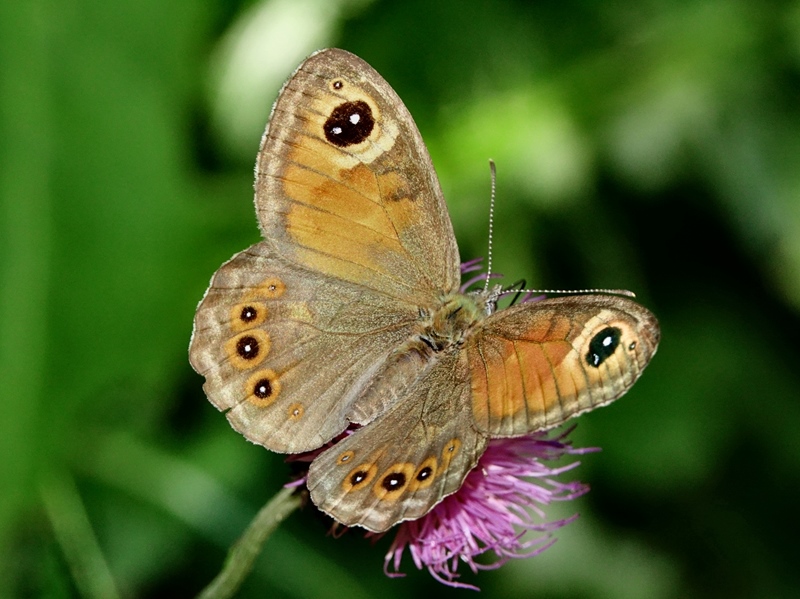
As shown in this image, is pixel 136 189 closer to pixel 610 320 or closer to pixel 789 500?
pixel 610 320

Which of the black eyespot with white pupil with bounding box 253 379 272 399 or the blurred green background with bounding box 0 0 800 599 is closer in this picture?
the black eyespot with white pupil with bounding box 253 379 272 399

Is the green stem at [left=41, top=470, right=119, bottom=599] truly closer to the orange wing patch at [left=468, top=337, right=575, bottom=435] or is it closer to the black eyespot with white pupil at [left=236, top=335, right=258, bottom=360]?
the black eyespot with white pupil at [left=236, top=335, right=258, bottom=360]

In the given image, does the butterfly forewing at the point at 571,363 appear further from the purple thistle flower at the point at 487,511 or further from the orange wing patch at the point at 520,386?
the purple thistle flower at the point at 487,511

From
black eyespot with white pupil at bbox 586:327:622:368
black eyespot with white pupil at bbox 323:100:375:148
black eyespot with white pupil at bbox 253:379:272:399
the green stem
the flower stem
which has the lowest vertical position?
the green stem

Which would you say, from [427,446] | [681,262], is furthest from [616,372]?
[681,262]

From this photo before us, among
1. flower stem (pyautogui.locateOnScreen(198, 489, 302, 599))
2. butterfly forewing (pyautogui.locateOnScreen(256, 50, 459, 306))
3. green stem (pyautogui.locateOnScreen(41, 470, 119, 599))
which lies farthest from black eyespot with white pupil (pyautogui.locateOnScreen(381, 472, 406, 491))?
green stem (pyautogui.locateOnScreen(41, 470, 119, 599))

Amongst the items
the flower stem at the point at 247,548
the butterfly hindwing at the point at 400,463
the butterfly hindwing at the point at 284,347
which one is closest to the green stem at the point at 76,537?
the flower stem at the point at 247,548

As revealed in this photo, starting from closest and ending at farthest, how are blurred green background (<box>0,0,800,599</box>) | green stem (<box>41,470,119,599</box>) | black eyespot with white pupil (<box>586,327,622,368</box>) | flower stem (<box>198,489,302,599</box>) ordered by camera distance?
black eyespot with white pupil (<box>586,327,622,368</box>), flower stem (<box>198,489,302,599</box>), green stem (<box>41,470,119,599</box>), blurred green background (<box>0,0,800,599</box>)

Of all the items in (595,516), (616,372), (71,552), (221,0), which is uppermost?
(221,0)

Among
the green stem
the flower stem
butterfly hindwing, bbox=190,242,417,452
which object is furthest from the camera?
the green stem
